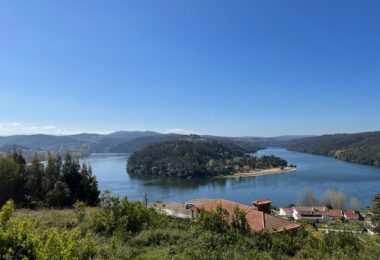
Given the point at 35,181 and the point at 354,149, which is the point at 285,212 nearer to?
the point at 35,181

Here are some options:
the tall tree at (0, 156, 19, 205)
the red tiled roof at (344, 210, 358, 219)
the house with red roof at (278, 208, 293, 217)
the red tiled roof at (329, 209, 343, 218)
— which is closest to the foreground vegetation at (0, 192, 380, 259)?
the tall tree at (0, 156, 19, 205)

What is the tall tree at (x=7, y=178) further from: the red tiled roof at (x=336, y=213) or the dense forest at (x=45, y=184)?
the red tiled roof at (x=336, y=213)

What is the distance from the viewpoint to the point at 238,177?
7525cm

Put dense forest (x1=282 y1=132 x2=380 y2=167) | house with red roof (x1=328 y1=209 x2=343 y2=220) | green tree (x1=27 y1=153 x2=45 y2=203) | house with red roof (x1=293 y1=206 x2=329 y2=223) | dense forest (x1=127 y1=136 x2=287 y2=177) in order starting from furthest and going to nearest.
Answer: dense forest (x1=282 y1=132 x2=380 y2=167) → dense forest (x1=127 y1=136 x2=287 y2=177) → house with red roof (x1=328 y1=209 x2=343 y2=220) → house with red roof (x1=293 y1=206 x2=329 y2=223) → green tree (x1=27 y1=153 x2=45 y2=203)

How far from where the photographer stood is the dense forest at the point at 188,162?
269 ft

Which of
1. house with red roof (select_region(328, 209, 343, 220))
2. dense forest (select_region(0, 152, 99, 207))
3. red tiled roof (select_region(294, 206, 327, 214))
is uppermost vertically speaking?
dense forest (select_region(0, 152, 99, 207))

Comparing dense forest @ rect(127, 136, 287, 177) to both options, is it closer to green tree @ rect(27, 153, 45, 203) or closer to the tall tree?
green tree @ rect(27, 153, 45, 203)

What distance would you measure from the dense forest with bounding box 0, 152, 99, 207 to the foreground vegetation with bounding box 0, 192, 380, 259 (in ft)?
28.2

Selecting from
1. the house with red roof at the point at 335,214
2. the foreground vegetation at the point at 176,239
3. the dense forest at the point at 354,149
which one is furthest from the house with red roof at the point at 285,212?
the dense forest at the point at 354,149

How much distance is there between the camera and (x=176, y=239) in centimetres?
573

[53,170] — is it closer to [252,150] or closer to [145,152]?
[145,152]

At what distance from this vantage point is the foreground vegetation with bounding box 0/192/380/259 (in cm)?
470

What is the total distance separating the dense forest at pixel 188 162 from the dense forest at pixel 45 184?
2432 inches

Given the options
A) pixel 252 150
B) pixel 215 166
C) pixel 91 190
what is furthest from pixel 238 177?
pixel 252 150
